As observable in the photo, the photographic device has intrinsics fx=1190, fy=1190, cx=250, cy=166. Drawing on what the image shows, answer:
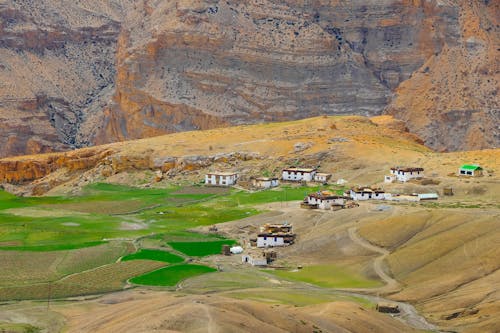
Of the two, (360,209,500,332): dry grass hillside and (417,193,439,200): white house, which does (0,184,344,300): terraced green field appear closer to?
(417,193,439,200): white house

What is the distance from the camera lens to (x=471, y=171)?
92312 millimetres

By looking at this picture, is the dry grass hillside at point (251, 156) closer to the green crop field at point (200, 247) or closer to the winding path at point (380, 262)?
the green crop field at point (200, 247)

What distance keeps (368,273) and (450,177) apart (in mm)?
25987

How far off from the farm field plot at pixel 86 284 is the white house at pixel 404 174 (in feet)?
92.0

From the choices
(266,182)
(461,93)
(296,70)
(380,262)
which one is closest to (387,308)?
(380,262)

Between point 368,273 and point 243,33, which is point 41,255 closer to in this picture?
point 368,273

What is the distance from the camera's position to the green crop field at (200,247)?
76.4 meters

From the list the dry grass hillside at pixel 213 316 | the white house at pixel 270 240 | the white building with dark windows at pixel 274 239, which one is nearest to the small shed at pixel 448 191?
the white building with dark windows at pixel 274 239

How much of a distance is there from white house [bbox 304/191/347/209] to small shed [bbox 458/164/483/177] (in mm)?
11221

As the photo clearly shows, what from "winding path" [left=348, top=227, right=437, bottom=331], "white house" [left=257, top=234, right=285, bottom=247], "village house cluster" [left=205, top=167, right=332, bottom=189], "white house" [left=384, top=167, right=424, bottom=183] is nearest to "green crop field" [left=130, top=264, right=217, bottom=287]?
"white house" [left=257, top=234, right=285, bottom=247]

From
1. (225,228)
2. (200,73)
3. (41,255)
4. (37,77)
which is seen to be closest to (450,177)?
(225,228)

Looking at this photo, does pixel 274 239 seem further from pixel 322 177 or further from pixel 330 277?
pixel 322 177

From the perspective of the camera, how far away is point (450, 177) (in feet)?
304

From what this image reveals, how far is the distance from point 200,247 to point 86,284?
13613 millimetres
